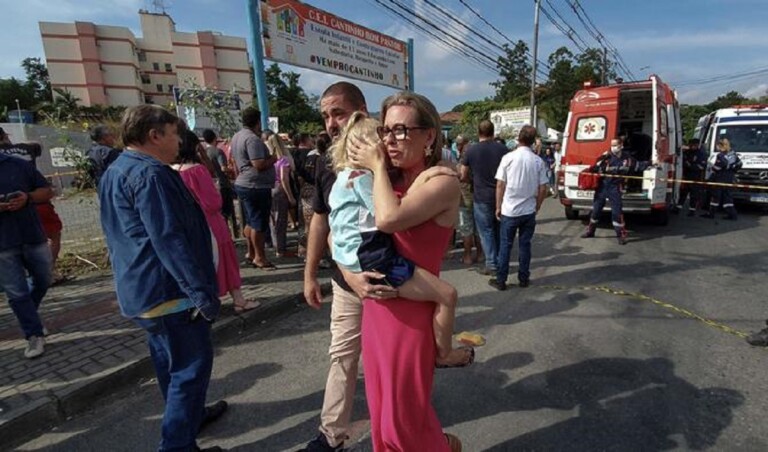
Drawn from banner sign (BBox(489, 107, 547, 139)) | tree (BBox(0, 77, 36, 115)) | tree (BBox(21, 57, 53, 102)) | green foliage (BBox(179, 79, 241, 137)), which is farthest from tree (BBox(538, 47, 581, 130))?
tree (BBox(21, 57, 53, 102))

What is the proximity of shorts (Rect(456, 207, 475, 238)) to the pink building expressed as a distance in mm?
57394

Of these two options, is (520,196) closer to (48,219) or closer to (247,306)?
(247,306)

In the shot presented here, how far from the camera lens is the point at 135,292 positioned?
1.99 m

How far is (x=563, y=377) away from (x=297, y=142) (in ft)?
20.4

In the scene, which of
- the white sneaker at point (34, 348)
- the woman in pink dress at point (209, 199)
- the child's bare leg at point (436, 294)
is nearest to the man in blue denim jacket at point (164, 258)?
the child's bare leg at point (436, 294)

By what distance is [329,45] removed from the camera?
349 inches

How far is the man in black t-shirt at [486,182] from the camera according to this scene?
5.39 metres

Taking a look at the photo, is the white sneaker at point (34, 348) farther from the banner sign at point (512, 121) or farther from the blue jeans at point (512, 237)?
the banner sign at point (512, 121)

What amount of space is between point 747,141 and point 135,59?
81381 millimetres

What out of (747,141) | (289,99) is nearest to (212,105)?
(747,141)

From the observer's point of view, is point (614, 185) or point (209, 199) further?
point (614, 185)

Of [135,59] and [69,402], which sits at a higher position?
[135,59]

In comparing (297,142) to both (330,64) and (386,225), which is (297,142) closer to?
(330,64)

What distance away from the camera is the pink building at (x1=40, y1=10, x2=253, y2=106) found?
209 ft
